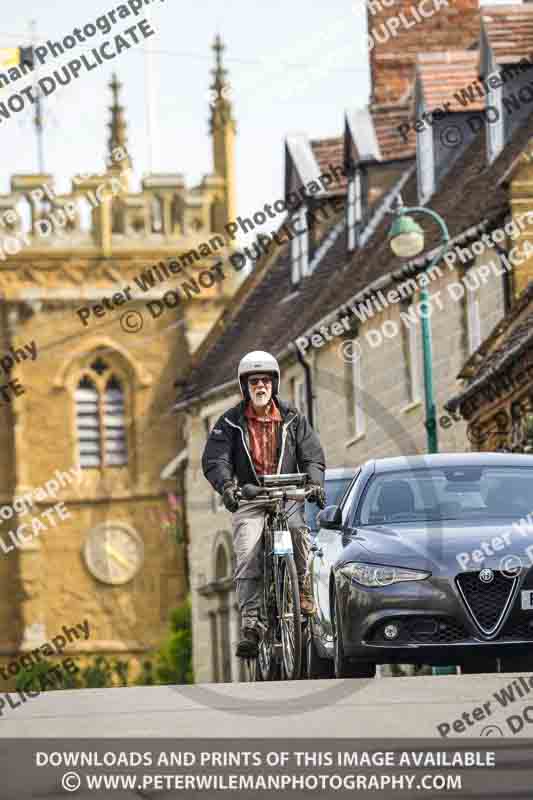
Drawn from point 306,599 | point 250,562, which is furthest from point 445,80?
point 306,599

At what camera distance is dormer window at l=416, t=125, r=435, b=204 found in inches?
1526

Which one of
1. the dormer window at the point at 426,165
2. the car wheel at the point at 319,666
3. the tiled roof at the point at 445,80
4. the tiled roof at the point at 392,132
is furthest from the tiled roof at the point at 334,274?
the car wheel at the point at 319,666

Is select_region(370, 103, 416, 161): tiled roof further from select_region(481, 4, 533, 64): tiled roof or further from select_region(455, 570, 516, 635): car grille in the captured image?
select_region(455, 570, 516, 635): car grille

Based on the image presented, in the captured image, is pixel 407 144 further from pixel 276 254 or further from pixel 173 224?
pixel 173 224

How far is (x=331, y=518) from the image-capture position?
14.8m

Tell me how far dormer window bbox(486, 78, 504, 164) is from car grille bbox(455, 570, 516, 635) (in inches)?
841

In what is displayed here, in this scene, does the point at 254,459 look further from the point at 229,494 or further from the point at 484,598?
the point at 484,598

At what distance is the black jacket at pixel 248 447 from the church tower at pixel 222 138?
197ft

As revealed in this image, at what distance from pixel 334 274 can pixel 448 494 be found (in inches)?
1122

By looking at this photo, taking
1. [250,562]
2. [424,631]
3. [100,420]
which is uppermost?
[100,420]

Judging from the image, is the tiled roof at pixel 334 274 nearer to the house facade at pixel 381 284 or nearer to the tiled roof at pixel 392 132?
the house facade at pixel 381 284

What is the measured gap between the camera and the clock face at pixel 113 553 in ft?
238

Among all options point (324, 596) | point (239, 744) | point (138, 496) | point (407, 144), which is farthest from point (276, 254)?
point (239, 744)

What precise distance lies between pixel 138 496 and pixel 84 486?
1660mm
